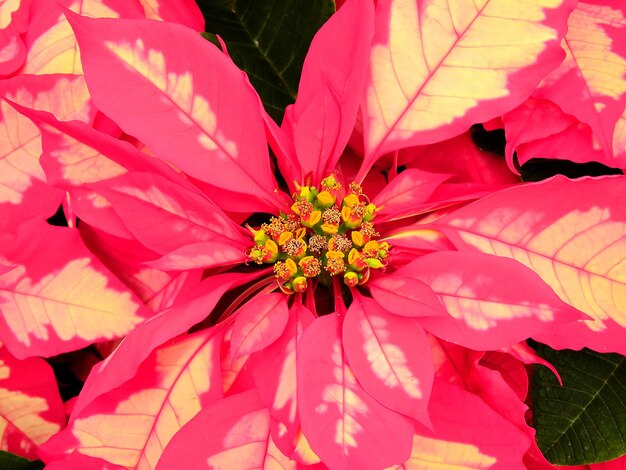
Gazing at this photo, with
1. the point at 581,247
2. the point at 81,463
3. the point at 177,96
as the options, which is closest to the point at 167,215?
the point at 177,96

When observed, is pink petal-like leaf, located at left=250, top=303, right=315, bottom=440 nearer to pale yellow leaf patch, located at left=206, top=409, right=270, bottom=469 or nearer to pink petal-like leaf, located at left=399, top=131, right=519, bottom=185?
pale yellow leaf patch, located at left=206, top=409, right=270, bottom=469

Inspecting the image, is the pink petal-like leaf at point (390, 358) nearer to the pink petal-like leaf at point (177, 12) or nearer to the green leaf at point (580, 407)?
the green leaf at point (580, 407)

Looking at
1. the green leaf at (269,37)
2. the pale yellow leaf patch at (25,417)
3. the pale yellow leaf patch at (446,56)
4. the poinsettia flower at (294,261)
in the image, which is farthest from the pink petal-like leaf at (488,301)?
the pale yellow leaf patch at (25,417)

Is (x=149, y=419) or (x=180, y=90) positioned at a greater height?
(x=180, y=90)

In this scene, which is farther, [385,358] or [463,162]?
[463,162]

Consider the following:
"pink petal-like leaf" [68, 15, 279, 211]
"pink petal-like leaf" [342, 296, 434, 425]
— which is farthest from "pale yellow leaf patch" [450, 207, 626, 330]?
"pink petal-like leaf" [68, 15, 279, 211]

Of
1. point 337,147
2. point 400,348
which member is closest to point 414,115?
point 337,147

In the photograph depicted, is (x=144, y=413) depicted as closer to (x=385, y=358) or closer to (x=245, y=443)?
(x=245, y=443)
